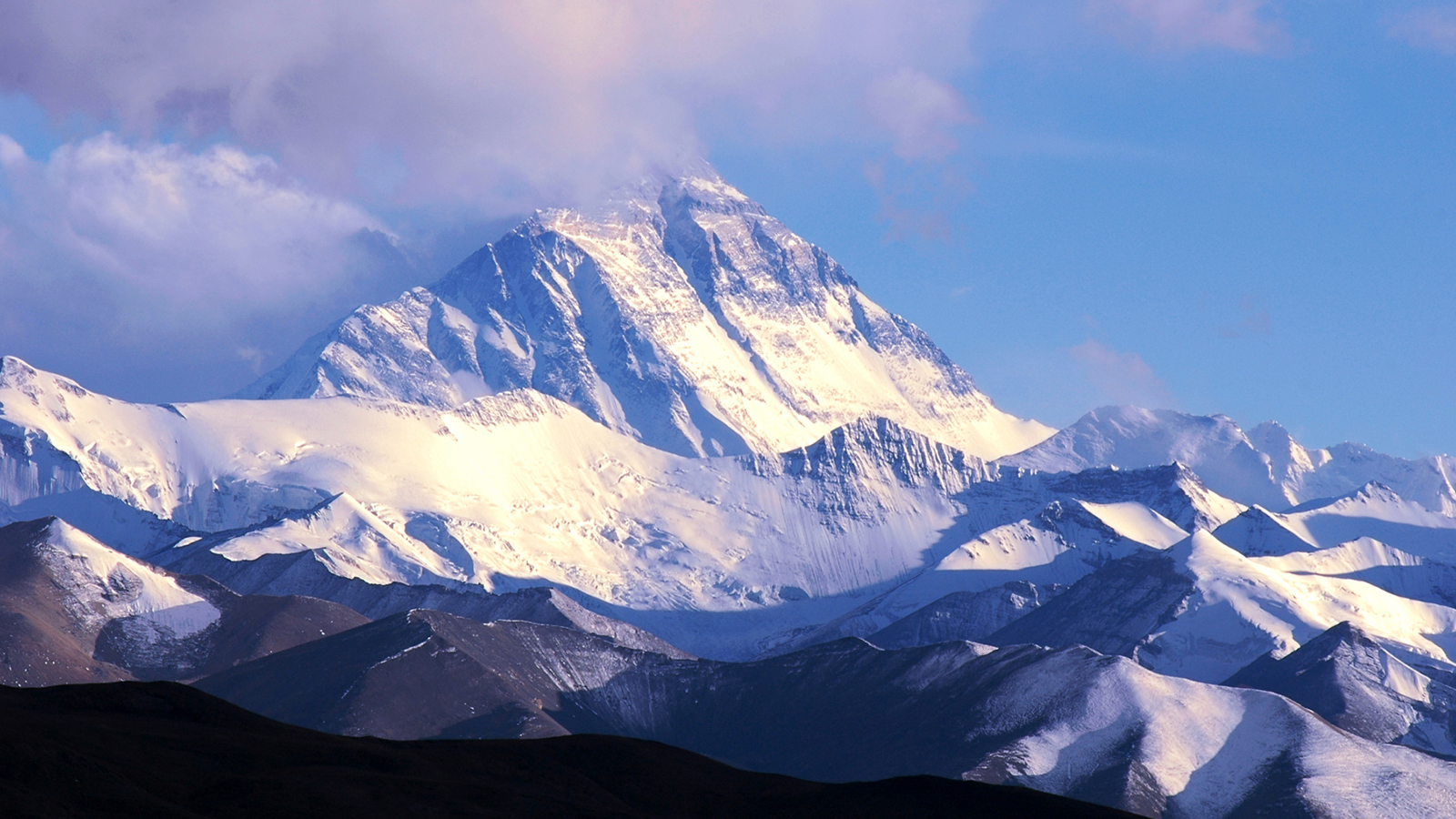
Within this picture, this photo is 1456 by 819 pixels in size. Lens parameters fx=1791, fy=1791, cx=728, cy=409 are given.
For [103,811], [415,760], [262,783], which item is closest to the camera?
[103,811]

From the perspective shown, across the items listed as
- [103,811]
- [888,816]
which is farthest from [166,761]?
[888,816]

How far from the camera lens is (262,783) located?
126375 mm

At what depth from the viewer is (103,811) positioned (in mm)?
112688

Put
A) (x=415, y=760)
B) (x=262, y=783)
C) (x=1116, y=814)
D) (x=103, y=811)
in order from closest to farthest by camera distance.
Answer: (x=103, y=811), (x=262, y=783), (x=415, y=760), (x=1116, y=814)

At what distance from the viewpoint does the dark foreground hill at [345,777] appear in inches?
4638

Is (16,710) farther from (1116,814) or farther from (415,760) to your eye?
(1116,814)

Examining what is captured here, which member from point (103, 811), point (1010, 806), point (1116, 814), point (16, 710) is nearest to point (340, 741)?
point (16, 710)

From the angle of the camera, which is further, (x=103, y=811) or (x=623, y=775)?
(x=623, y=775)

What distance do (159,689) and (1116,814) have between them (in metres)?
84.4

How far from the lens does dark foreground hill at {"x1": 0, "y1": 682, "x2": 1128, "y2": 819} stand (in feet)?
387

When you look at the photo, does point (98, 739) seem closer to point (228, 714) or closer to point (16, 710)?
point (16, 710)

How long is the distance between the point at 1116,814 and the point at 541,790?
50911mm

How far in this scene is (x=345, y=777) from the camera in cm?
13388

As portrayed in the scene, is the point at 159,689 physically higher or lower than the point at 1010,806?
higher
